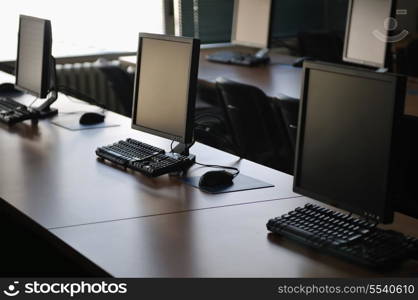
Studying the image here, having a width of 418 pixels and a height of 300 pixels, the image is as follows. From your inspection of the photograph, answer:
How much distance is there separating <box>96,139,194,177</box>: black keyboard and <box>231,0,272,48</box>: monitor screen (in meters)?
3.04

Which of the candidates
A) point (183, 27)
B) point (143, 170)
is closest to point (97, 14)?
point (183, 27)

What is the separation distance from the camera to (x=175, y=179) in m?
2.63

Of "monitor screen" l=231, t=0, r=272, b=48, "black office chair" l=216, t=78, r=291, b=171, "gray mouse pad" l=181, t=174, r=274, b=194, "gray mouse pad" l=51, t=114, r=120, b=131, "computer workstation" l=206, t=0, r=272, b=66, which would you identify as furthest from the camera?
"monitor screen" l=231, t=0, r=272, b=48

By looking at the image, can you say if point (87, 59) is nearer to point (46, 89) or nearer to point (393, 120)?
point (46, 89)

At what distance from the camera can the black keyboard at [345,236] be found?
1853 mm

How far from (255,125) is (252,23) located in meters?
1.83

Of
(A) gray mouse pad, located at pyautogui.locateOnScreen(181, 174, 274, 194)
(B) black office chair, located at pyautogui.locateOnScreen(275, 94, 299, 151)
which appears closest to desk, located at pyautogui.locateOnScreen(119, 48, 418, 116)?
(B) black office chair, located at pyautogui.locateOnScreen(275, 94, 299, 151)

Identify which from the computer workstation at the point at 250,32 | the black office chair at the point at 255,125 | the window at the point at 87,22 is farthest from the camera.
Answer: the computer workstation at the point at 250,32

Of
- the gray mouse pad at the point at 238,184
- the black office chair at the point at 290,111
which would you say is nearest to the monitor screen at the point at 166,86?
the gray mouse pad at the point at 238,184

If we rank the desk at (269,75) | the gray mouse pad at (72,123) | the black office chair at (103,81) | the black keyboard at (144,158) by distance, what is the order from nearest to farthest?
the black keyboard at (144,158) < the gray mouse pad at (72,123) < the desk at (269,75) < the black office chair at (103,81)

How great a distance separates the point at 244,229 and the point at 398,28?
2.97 metres

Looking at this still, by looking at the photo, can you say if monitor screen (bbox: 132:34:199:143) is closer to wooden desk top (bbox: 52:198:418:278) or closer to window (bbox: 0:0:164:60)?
wooden desk top (bbox: 52:198:418:278)

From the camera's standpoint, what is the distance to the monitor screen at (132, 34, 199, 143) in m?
2.67

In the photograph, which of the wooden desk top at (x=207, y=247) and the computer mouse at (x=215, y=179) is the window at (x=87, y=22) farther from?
the wooden desk top at (x=207, y=247)
